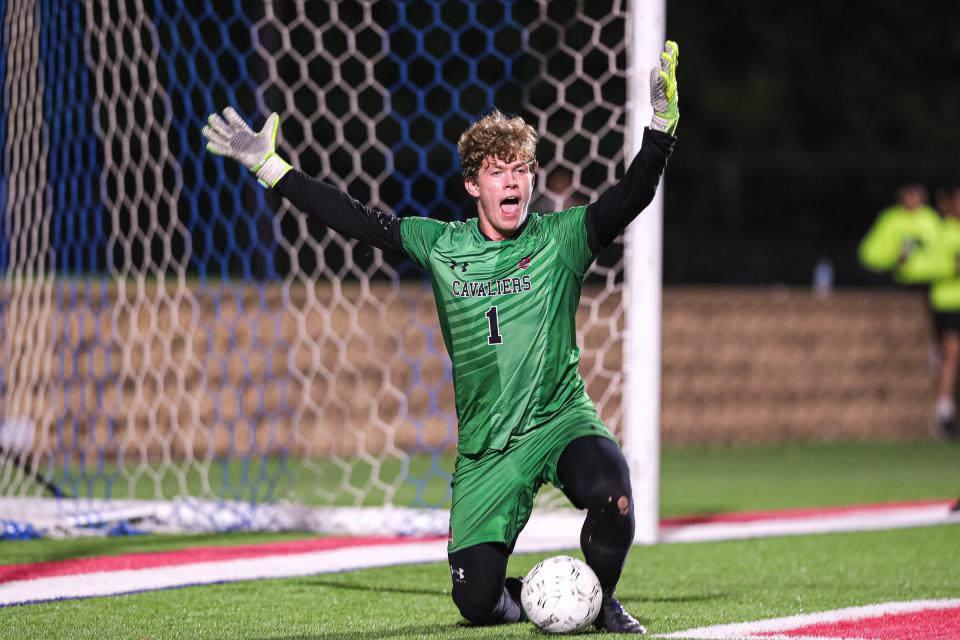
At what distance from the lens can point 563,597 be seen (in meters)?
4.87

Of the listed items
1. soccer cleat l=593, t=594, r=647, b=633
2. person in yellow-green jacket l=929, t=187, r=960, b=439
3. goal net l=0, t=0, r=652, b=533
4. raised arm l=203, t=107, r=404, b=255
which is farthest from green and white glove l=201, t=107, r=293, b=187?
person in yellow-green jacket l=929, t=187, r=960, b=439

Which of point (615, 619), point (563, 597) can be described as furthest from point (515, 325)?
point (615, 619)

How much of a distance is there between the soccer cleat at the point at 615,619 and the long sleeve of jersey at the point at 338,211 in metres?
1.35

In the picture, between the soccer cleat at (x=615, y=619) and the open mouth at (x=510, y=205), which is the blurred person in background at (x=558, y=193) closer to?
the open mouth at (x=510, y=205)

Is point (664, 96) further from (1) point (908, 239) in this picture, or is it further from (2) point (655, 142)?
(1) point (908, 239)

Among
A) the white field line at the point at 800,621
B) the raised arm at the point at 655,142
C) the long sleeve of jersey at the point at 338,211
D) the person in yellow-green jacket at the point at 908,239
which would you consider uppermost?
the raised arm at the point at 655,142

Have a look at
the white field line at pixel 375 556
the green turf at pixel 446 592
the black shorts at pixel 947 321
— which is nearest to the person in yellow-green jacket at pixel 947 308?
the black shorts at pixel 947 321

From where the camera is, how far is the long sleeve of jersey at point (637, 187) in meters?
4.77

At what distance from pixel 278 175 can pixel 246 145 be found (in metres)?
0.14

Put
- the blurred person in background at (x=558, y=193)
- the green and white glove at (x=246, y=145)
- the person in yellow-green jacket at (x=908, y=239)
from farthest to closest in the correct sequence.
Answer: the person in yellow-green jacket at (x=908, y=239), the blurred person in background at (x=558, y=193), the green and white glove at (x=246, y=145)

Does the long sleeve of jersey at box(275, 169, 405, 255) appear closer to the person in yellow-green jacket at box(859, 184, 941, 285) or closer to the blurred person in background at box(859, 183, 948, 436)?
the blurred person in background at box(859, 183, 948, 436)

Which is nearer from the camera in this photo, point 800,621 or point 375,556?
point 800,621

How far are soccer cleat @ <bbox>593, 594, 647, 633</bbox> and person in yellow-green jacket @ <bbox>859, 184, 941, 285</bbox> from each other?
434 inches

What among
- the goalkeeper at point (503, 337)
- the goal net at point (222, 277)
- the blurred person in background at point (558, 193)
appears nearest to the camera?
the goalkeeper at point (503, 337)
